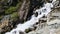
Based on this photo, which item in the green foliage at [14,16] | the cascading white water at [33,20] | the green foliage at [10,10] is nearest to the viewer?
the cascading white water at [33,20]

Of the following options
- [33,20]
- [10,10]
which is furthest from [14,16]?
[33,20]

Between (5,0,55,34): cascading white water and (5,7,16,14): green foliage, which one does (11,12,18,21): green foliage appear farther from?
(5,0,55,34): cascading white water

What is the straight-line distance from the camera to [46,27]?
13.4 meters

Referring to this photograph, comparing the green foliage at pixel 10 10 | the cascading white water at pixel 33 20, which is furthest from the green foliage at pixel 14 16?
the cascading white water at pixel 33 20

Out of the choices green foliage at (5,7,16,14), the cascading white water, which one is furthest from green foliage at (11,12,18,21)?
the cascading white water

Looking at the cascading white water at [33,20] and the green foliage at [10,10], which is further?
the green foliage at [10,10]

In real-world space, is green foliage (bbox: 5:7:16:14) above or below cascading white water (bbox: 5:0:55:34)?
above

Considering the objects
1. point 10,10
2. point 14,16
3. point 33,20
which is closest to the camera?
point 33,20

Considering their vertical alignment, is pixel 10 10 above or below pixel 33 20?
above

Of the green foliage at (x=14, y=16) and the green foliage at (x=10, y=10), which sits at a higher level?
the green foliage at (x=10, y=10)

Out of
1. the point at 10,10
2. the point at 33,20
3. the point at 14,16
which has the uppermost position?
the point at 10,10

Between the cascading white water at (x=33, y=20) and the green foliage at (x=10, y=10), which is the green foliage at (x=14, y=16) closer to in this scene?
the green foliage at (x=10, y=10)

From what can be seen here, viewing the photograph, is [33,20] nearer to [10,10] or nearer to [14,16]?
[14,16]

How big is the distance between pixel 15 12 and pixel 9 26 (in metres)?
4.72
